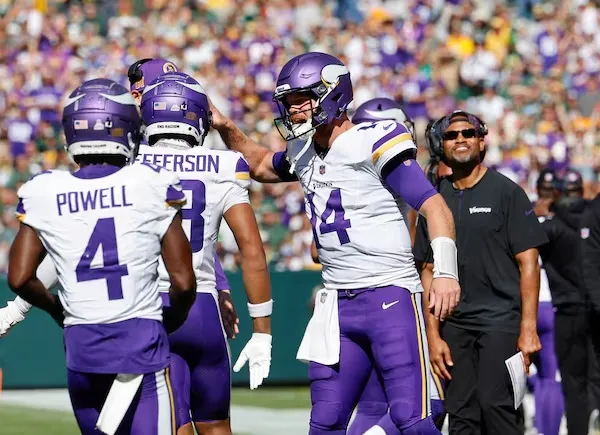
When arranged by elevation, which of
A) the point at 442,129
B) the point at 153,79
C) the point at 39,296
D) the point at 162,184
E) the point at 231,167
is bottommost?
the point at 39,296

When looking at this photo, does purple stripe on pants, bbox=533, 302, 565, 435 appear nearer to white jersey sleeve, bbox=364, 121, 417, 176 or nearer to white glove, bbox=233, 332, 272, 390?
white glove, bbox=233, 332, 272, 390

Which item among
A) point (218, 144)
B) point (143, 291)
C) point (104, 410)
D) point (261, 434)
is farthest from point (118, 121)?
point (218, 144)

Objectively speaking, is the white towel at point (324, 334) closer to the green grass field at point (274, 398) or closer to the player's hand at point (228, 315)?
the player's hand at point (228, 315)

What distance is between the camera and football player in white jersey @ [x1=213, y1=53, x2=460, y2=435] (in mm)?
5762

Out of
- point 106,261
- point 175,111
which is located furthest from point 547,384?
point 106,261

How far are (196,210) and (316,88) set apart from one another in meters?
0.81

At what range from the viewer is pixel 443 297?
523 centimetres

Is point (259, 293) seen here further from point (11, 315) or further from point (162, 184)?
point (162, 184)

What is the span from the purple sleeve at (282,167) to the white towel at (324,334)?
0.65 meters

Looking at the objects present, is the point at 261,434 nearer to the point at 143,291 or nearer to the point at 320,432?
the point at 320,432

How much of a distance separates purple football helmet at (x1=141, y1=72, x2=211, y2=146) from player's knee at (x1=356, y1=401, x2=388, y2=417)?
153 cm

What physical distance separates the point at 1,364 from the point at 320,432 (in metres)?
6.75

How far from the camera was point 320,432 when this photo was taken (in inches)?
230

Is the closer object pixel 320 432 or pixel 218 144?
pixel 320 432
